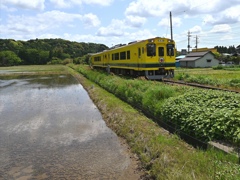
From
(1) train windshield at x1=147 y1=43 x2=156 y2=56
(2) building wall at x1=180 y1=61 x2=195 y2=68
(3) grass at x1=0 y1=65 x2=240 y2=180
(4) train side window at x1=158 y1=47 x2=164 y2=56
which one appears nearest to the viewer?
(3) grass at x1=0 y1=65 x2=240 y2=180

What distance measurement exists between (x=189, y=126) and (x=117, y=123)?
3.74 m

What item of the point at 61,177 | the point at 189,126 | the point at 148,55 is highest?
the point at 148,55

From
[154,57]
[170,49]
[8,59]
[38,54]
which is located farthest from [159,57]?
[38,54]

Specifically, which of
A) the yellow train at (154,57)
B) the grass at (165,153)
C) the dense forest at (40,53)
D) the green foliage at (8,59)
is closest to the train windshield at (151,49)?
the yellow train at (154,57)

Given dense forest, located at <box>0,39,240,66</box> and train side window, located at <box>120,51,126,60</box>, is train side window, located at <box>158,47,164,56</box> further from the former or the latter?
dense forest, located at <box>0,39,240,66</box>

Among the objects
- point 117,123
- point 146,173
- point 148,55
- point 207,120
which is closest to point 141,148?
point 146,173

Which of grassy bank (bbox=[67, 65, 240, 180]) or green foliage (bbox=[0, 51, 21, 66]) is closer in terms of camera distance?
grassy bank (bbox=[67, 65, 240, 180])

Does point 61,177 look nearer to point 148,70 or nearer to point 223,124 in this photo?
point 223,124

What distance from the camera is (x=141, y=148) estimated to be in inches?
254

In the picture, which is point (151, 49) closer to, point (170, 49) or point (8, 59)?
point (170, 49)

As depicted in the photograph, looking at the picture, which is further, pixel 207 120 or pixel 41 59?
pixel 41 59

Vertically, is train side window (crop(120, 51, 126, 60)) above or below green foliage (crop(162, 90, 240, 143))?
above

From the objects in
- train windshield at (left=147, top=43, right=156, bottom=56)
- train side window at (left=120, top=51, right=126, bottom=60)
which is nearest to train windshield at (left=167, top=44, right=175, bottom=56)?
train windshield at (left=147, top=43, right=156, bottom=56)

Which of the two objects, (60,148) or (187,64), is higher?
(187,64)
